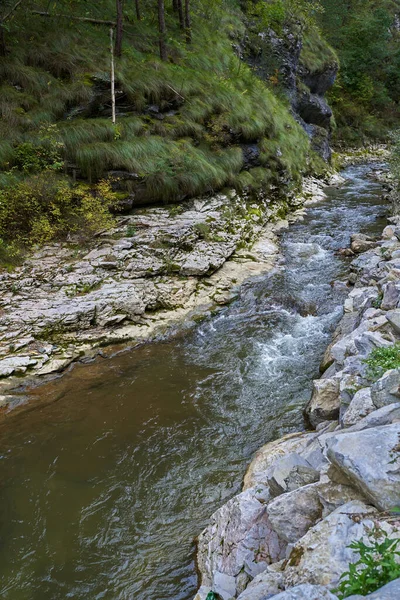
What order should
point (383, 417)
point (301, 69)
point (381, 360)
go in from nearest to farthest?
point (383, 417) → point (381, 360) → point (301, 69)

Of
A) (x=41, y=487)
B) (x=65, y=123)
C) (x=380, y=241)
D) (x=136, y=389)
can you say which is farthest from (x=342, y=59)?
(x=41, y=487)

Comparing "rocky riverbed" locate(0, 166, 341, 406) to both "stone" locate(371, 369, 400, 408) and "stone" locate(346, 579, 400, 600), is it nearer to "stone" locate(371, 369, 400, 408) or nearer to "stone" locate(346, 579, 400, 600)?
"stone" locate(371, 369, 400, 408)

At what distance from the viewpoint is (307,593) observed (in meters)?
2.06

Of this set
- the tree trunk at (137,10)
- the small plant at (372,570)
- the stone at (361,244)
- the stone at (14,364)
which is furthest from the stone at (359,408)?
the tree trunk at (137,10)

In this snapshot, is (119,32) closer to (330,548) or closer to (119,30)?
(119,30)

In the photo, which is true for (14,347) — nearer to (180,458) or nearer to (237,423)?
(180,458)

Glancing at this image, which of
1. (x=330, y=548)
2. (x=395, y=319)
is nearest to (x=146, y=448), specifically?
(x=330, y=548)

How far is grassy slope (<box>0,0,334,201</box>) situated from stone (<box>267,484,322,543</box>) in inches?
Result: 387

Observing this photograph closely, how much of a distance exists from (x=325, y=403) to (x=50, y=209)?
8057mm

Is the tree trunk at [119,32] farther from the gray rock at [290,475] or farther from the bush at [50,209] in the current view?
the gray rock at [290,475]

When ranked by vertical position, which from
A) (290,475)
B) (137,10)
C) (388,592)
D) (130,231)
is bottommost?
(290,475)

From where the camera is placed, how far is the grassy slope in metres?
10.8

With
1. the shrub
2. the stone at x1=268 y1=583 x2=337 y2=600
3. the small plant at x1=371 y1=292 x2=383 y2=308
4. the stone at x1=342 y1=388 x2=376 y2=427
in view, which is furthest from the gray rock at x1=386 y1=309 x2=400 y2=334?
the shrub

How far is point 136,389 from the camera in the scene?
6.87 meters
